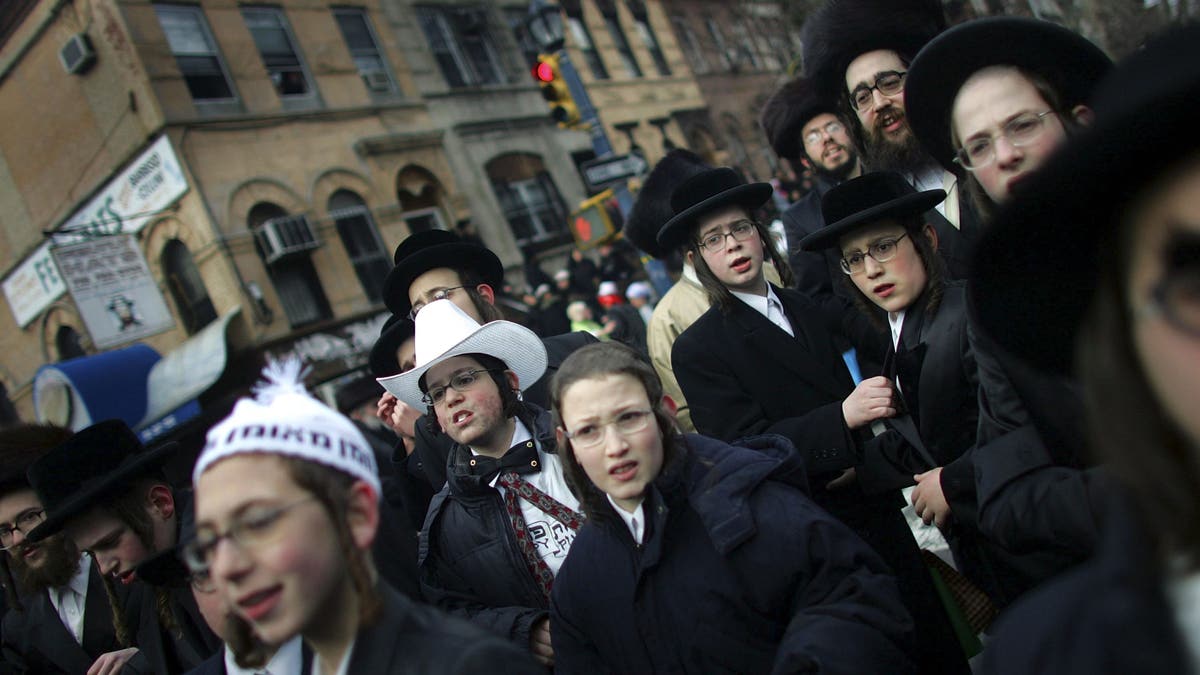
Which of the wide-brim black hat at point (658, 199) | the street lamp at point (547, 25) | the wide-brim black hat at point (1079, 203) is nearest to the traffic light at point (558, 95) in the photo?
the street lamp at point (547, 25)

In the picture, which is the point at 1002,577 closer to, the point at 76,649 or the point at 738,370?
the point at 738,370

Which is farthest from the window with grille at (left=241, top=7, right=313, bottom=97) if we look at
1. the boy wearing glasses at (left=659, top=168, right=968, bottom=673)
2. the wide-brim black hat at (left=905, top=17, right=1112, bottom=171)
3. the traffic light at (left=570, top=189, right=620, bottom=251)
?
the wide-brim black hat at (left=905, top=17, right=1112, bottom=171)

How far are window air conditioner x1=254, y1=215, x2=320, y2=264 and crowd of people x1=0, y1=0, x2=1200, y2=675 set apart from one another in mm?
9625

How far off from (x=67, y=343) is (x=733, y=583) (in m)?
15.9

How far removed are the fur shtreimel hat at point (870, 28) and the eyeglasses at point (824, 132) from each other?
0.50 metres

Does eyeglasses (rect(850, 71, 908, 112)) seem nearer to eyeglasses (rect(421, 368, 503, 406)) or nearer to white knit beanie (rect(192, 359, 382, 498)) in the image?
eyeglasses (rect(421, 368, 503, 406))

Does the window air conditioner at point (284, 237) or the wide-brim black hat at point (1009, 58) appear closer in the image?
the wide-brim black hat at point (1009, 58)

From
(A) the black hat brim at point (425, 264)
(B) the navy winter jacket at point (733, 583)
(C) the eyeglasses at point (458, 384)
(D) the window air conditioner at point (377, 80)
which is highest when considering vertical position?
(D) the window air conditioner at point (377, 80)

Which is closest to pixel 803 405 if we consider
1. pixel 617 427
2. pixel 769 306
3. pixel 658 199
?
pixel 769 306

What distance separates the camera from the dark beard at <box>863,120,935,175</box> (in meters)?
3.34

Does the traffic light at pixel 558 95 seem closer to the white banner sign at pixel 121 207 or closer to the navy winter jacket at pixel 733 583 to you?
the white banner sign at pixel 121 207

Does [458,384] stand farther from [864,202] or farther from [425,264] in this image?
[864,202]

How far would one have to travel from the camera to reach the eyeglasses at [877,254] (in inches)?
103

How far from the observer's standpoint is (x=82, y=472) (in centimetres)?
296
